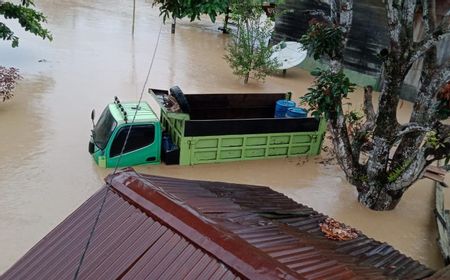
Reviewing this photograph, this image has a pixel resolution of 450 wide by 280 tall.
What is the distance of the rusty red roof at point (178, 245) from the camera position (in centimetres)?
331

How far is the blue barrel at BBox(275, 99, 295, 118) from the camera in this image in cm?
1221

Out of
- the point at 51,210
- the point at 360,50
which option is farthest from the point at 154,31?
the point at 51,210

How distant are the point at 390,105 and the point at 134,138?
5.29 m

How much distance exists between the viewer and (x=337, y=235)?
5426 mm

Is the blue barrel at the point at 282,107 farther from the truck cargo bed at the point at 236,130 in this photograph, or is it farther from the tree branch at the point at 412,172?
the tree branch at the point at 412,172

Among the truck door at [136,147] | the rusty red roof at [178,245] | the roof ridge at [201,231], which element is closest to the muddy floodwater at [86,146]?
the truck door at [136,147]

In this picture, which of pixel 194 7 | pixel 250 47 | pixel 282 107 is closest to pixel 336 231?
pixel 194 7

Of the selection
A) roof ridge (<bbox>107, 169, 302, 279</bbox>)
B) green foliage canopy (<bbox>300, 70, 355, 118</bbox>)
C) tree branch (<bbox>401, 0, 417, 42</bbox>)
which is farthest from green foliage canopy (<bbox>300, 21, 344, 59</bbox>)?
roof ridge (<bbox>107, 169, 302, 279</bbox>)

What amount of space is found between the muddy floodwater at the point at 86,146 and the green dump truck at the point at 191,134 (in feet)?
0.87

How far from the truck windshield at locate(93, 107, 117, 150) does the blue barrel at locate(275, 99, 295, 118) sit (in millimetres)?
4584

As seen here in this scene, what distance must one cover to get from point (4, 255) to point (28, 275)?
4.07 m

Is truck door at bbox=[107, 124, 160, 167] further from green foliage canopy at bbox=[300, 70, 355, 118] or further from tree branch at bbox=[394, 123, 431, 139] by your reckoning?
tree branch at bbox=[394, 123, 431, 139]

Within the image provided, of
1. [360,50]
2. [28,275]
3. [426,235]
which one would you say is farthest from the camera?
[360,50]

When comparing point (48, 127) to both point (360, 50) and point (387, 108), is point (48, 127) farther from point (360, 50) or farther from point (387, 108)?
point (360, 50)
